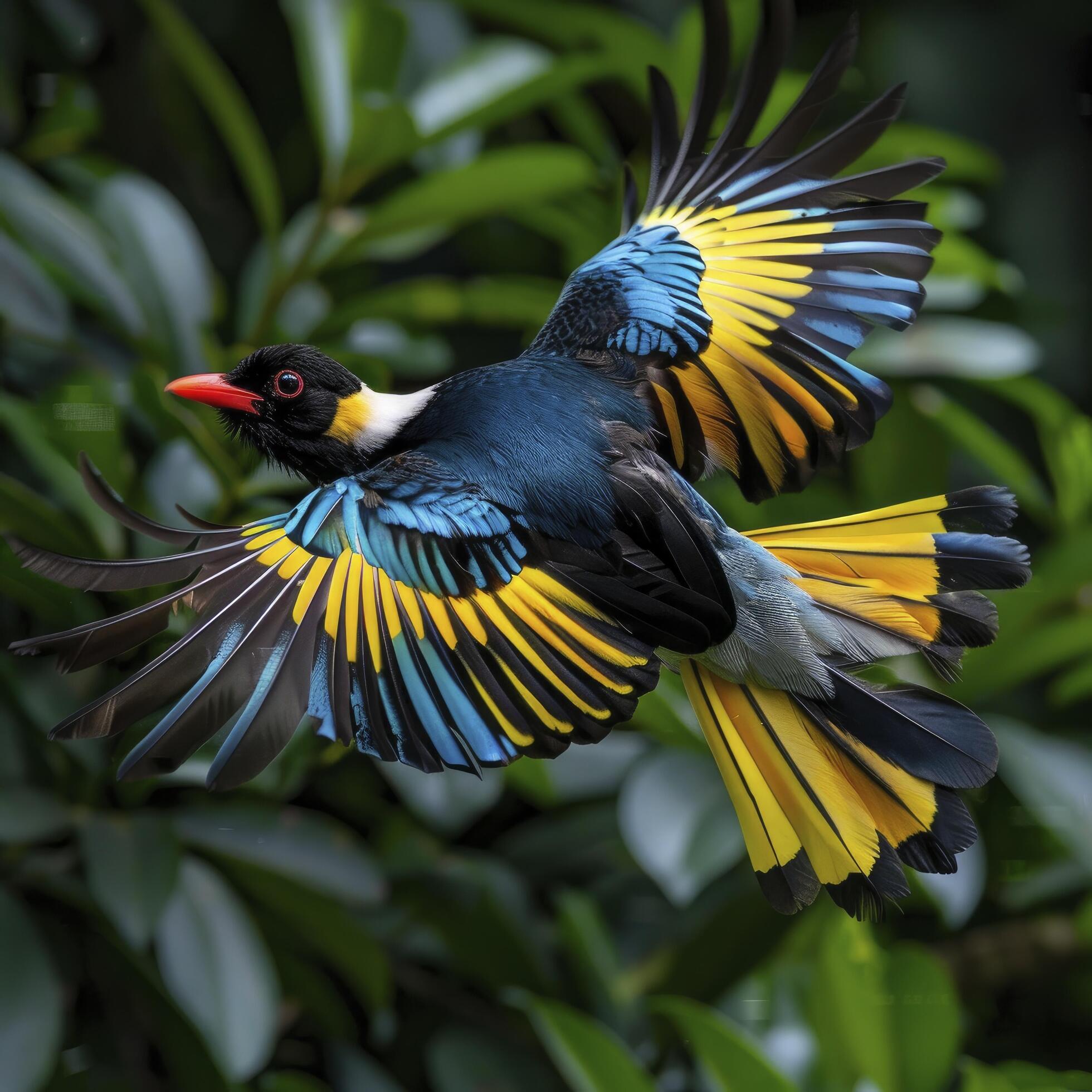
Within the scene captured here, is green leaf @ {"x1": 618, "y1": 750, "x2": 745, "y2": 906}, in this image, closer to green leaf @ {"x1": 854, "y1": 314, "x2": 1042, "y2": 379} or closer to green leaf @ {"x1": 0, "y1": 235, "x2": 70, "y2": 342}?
green leaf @ {"x1": 854, "y1": 314, "x2": 1042, "y2": 379}

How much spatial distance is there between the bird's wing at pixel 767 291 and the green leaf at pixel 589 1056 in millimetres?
533

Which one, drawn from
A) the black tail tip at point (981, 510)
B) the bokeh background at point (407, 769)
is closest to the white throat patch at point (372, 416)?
the bokeh background at point (407, 769)

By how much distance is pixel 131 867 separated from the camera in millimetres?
831

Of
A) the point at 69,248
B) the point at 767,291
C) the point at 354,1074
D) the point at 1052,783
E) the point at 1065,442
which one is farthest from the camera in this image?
the point at 1065,442

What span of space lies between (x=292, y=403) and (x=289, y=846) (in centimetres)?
56

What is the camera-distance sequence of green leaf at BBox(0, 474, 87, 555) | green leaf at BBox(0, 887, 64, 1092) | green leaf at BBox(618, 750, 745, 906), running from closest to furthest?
green leaf at BBox(0, 474, 87, 555)
green leaf at BBox(0, 887, 64, 1092)
green leaf at BBox(618, 750, 745, 906)

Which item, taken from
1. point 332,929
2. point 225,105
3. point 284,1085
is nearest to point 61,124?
point 225,105

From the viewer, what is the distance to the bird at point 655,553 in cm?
40

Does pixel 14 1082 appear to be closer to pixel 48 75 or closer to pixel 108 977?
pixel 108 977

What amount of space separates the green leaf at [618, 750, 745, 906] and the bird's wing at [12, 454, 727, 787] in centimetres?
47

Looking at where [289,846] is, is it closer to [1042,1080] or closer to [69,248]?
[69,248]

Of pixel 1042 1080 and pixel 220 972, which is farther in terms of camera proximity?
pixel 1042 1080

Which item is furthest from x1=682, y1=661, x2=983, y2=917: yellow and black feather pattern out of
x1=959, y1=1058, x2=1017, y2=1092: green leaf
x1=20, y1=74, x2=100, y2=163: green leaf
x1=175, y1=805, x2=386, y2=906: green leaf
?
x1=20, y1=74, x2=100, y2=163: green leaf

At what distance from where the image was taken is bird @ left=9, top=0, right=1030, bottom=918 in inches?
15.8
